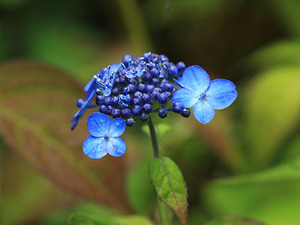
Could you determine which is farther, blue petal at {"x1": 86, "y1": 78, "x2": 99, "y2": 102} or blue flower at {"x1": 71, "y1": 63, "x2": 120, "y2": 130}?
blue petal at {"x1": 86, "y1": 78, "x2": 99, "y2": 102}

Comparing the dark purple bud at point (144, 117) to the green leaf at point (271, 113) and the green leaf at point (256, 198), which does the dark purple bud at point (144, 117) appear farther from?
the green leaf at point (271, 113)

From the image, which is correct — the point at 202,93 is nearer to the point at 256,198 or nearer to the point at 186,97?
the point at 186,97

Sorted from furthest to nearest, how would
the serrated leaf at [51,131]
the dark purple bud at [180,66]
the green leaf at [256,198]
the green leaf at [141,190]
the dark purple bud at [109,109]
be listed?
1. the green leaf at [141,190]
2. the green leaf at [256,198]
3. the serrated leaf at [51,131]
4. the dark purple bud at [180,66]
5. the dark purple bud at [109,109]

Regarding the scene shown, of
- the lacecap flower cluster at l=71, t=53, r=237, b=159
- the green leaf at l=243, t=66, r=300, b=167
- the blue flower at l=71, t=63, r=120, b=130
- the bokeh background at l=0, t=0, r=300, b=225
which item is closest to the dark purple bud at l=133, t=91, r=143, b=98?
the lacecap flower cluster at l=71, t=53, r=237, b=159

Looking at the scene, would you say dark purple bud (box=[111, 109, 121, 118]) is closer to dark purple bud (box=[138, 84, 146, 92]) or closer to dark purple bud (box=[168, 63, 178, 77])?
dark purple bud (box=[138, 84, 146, 92])

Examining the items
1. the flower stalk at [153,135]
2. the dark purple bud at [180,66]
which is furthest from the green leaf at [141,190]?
the dark purple bud at [180,66]

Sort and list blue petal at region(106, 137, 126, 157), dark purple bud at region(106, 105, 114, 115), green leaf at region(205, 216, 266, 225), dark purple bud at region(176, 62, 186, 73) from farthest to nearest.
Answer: green leaf at region(205, 216, 266, 225) → dark purple bud at region(176, 62, 186, 73) → dark purple bud at region(106, 105, 114, 115) → blue petal at region(106, 137, 126, 157)

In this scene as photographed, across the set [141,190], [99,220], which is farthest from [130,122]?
[141,190]
